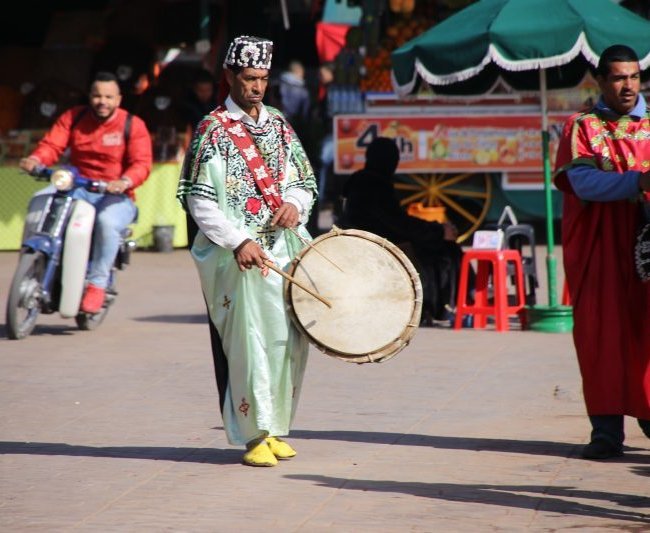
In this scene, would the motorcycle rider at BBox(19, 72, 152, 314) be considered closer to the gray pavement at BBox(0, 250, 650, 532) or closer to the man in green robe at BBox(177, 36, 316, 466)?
the gray pavement at BBox(0, 250, 650, 532)

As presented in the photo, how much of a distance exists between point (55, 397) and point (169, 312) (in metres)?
3.88

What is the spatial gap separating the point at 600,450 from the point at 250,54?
2225mm

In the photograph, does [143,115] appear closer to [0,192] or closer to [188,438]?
[0,192]

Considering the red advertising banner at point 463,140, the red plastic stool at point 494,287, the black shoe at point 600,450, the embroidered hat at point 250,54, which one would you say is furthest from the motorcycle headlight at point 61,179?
the red advertising banner at point 463,140

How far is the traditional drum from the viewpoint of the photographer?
6.38 metres

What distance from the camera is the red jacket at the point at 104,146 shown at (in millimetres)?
10789

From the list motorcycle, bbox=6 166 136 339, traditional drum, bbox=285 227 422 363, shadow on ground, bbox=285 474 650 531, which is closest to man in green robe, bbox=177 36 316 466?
traditional drum, bbox=285 227 422 363

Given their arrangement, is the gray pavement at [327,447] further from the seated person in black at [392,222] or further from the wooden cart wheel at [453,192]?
the wooden cart wheel at [453,192]

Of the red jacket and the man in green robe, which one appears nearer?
the man in green robe

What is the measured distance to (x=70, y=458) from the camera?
267 inches

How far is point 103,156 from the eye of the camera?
35.5ft

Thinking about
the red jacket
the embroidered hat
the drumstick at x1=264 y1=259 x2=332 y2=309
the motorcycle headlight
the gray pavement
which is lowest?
the gray pavement

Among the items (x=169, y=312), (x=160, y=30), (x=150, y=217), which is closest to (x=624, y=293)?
(x=169, y=312)

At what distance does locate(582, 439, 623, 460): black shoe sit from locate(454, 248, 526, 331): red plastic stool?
14.9 feet
